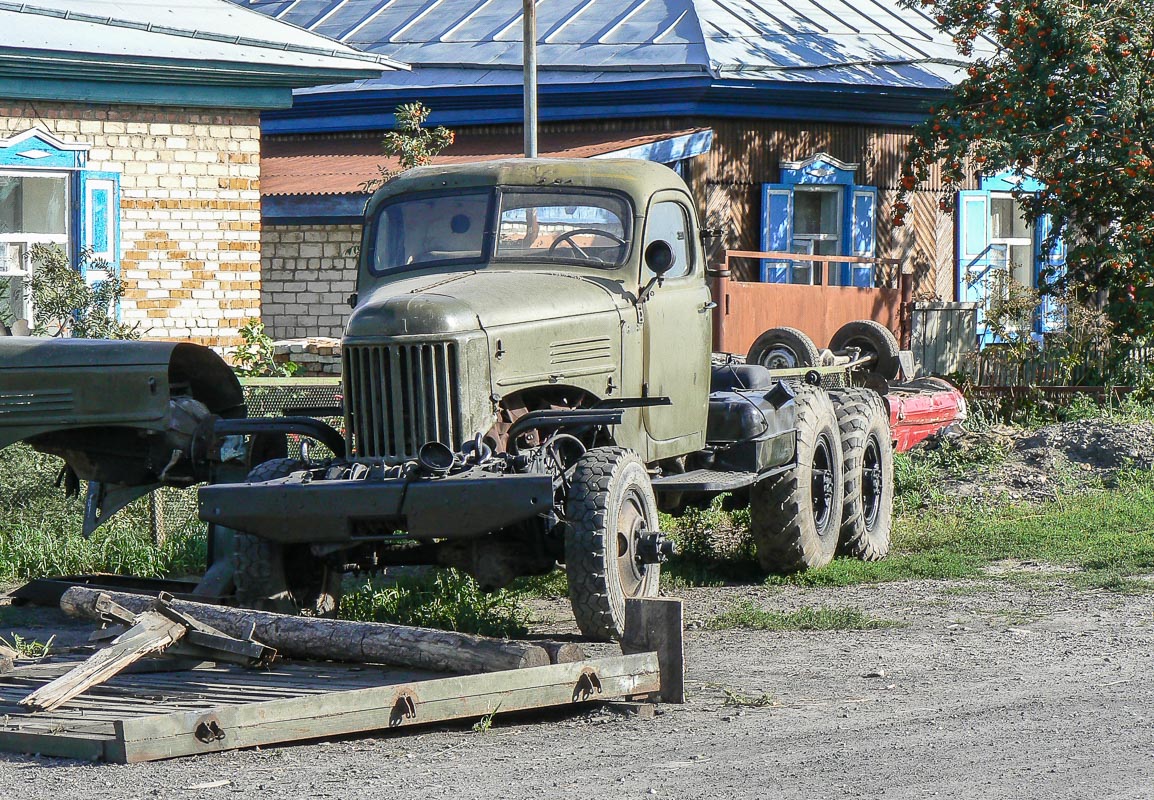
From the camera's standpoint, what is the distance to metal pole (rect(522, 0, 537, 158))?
53.2ft

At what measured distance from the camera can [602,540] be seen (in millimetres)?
7062

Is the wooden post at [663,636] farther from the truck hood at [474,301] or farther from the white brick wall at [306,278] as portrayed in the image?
the white brick wall at [306,278]

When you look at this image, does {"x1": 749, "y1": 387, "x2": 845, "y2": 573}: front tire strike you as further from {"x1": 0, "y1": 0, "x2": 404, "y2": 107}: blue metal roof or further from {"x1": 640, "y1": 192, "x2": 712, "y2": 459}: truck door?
{"x1": 0, "y1": 0, "x2": 404, "y2": 107}: blue metal roof

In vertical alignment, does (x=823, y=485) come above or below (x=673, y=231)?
below

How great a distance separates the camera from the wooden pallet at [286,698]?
5578 mm

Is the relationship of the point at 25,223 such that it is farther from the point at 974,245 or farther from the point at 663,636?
the point at 974,245

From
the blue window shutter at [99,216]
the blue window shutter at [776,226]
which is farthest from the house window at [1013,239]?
the blue window shutter at [99,216]

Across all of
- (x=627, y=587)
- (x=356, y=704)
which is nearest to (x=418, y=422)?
(x=627, y=587)

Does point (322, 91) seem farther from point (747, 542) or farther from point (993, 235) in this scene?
point (747, 542)

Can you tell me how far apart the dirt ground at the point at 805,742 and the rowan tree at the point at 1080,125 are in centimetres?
963

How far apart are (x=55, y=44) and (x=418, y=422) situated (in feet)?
26.5

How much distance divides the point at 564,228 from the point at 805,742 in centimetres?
351

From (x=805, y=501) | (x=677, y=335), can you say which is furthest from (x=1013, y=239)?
(x=677, y=335)

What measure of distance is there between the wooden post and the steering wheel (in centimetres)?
246
